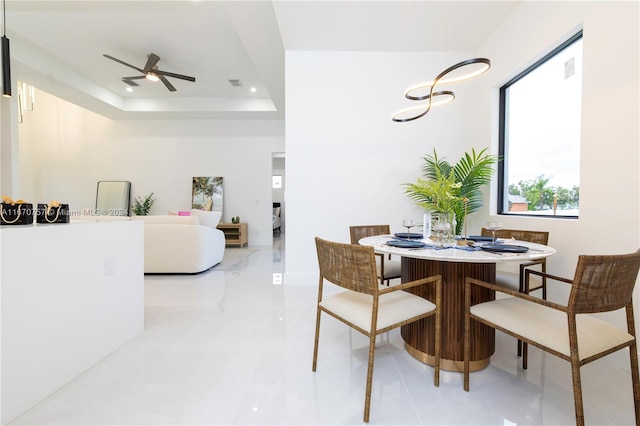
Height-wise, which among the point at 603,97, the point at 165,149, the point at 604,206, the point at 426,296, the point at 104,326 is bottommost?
the point at 104,326

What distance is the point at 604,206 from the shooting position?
1.79 meters

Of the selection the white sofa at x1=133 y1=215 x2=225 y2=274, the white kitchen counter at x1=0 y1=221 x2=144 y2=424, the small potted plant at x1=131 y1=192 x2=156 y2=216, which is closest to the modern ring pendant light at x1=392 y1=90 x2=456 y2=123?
the white kitchen counter at x1=0 y1=221 x2=144 y2=424

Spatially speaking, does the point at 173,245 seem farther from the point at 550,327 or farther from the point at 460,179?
the point at 550,327

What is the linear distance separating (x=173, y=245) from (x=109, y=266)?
1942 mm

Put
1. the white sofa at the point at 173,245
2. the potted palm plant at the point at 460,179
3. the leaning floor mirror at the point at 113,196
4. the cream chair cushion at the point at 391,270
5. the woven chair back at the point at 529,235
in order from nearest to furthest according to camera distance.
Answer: the woven chair back at the point at 529,235 < the cream chair cushion at the point at 391,270 < the potted palm plant at the point at 460,179 < the white sofa at the point at 173,245 < the leaning floor mirror at the point at 113,196

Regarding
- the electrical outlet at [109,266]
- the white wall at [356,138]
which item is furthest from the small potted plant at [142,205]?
the electrical outlet at [109,266]

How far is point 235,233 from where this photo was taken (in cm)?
635

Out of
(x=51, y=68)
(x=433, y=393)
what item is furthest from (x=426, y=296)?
(x=51, y=68)

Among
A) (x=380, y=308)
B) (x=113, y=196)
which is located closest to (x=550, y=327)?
(x=380, y=308)

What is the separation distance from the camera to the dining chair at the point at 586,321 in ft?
3.30

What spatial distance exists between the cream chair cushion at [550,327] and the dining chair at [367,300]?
11.2 inches

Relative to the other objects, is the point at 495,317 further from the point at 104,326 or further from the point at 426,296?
the point at 104,326

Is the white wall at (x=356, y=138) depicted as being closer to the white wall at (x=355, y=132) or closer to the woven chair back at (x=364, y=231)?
the white wall at (x=355, y=132)

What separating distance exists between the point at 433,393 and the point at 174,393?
136 centimetres
